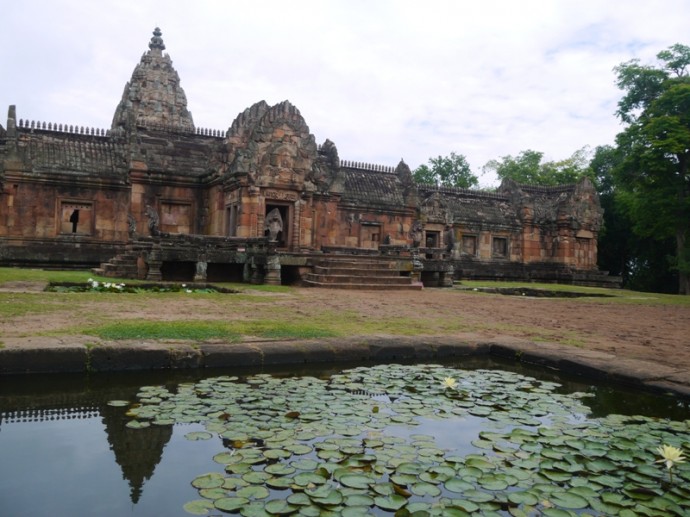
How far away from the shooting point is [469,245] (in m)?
30.0

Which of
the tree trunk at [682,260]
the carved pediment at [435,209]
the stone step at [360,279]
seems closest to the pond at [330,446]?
the stone step at [360,279]

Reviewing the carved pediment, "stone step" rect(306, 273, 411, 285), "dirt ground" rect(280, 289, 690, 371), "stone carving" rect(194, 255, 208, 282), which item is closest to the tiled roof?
the carved pediment

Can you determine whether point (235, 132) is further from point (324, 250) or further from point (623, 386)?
point (623, 386)

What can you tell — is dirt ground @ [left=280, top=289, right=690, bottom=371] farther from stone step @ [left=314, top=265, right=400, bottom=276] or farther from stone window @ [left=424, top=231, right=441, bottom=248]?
stone window @ [left=424, top=231, right=441, bottom=248]

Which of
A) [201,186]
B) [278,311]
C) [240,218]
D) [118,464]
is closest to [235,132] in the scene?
[201,186]

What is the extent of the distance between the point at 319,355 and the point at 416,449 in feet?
8.41

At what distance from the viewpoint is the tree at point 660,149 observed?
25.4 metres

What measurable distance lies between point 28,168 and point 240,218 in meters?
8.03

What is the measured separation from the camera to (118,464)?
3.66 metres

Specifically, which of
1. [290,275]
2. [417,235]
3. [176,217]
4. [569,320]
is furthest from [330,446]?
[176,217]

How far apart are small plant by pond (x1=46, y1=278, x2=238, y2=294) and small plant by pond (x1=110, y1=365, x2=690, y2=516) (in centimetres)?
781

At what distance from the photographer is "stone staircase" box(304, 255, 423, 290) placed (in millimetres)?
16531

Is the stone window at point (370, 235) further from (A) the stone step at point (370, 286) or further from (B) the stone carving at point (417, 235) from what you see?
(A) the stone step at point (370, 286)

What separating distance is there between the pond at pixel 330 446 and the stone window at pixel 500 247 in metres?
25.5
